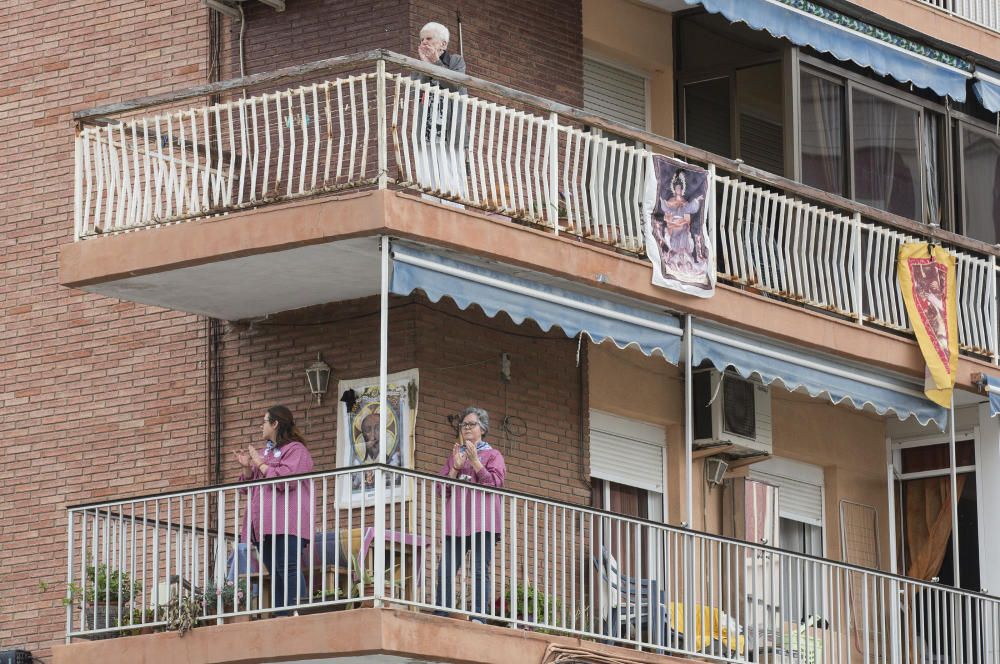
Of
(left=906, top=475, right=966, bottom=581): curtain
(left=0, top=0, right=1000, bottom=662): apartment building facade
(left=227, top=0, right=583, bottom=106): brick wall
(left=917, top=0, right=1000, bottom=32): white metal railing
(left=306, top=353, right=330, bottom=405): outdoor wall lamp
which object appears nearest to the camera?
(left=0, top=0, right=1000, bottom=662): apartment building facade

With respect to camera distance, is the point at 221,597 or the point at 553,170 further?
the point at 553,170

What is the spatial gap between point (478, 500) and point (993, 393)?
245 inches

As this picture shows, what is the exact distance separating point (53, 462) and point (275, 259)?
359 centimetres

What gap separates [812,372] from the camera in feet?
70.6

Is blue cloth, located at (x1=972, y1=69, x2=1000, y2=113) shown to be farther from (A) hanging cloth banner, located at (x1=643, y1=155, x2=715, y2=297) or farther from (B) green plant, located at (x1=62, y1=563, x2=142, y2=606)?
(B) green plant, located at (x1=62, y1=563, x2=142, y2=606)

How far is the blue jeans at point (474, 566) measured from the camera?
17.9 m

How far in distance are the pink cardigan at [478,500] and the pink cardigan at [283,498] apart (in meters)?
0.97

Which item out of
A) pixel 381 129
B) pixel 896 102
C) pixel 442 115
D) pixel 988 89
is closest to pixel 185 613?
pixel 381 129

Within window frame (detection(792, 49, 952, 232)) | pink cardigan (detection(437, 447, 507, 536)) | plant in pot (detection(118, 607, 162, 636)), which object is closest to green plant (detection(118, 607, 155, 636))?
plant in pot (detection(118, 607, 162, 636))

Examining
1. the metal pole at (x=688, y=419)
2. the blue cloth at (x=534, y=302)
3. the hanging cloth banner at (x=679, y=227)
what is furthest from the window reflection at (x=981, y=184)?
the blue cloth at (x=534, y=302)

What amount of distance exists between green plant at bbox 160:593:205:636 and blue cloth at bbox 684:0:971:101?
253 inches

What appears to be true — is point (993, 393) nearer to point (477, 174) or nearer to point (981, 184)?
point (981, 184)

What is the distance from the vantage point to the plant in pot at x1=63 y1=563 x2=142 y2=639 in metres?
18.8

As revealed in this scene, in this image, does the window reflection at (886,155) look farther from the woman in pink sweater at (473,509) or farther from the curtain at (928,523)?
the woman in pink sweater at (473,509)
